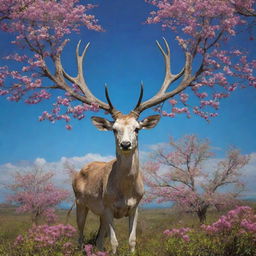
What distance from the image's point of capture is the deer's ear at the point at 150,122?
7.60 m

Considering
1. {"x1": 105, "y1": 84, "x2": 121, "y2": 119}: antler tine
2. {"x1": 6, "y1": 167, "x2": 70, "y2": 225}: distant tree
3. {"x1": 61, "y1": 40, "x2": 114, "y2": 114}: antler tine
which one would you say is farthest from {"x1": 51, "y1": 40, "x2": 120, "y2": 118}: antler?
{"x1": 6, "y1": 167, "x2": 70, "y2": 225}: distant tree

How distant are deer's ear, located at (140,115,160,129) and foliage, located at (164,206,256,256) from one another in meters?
2.43

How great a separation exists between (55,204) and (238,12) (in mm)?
23161

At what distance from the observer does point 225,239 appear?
614 cm

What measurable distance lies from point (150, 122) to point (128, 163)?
1.15 m


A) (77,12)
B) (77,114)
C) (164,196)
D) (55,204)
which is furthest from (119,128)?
(55,204)

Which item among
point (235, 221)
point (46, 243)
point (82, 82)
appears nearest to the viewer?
point (235, 221)

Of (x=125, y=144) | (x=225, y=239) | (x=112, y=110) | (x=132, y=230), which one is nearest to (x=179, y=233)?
(x=225, y=239)

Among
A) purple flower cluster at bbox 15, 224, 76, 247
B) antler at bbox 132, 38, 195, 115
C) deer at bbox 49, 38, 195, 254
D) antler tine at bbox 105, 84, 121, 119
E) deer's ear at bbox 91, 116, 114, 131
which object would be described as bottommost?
purple flower cluster at bbox 15, 224, 76, 247

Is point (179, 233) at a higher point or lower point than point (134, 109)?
lower

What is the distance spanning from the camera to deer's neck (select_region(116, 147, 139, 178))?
7172mm

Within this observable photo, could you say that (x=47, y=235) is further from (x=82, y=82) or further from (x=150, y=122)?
(x=82, y=82)

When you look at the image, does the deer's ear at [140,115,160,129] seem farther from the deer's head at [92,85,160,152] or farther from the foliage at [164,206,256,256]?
the foliage at [164,206,256,256]

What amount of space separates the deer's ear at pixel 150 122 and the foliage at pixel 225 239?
2.43 meters
